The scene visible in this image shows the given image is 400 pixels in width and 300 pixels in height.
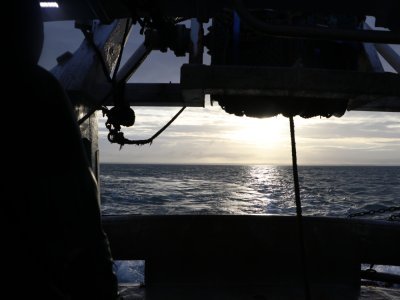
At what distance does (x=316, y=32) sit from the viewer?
67.7 inches

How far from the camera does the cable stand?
1674mm

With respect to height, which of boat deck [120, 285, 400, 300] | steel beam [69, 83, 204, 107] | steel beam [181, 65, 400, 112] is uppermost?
steel beam [69, 83, 204, 107]

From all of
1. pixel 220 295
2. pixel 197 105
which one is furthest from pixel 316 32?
pixel 220 295

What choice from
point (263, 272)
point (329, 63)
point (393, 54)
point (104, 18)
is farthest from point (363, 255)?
point (104, 18)

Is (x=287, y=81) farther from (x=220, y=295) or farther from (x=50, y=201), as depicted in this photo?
(x=220, y=295)

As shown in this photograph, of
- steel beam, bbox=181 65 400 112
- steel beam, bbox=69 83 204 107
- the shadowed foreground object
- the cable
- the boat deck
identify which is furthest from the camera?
the boat deck

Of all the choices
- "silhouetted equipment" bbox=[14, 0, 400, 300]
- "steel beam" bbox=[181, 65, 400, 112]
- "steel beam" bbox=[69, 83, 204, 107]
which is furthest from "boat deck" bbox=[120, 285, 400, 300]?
"steel beam" bbox=[181, 65, 400, 112]

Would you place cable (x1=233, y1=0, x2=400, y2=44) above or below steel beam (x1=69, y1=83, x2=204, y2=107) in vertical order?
below

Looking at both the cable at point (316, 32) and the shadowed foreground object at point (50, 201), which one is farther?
the cable at point (316, 32)

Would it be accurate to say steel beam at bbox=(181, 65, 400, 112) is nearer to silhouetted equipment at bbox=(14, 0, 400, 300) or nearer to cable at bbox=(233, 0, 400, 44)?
silhouetted equipment at bbox=(14, 0, 400, 300)

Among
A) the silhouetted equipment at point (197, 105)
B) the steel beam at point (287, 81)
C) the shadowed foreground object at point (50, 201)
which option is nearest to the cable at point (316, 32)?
the silhouetted equipment at point (197, 105)

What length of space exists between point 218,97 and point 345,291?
459cm

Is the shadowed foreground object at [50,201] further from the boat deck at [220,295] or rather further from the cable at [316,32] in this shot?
the boat deck at [220,295]

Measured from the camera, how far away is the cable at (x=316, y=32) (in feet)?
5.49
